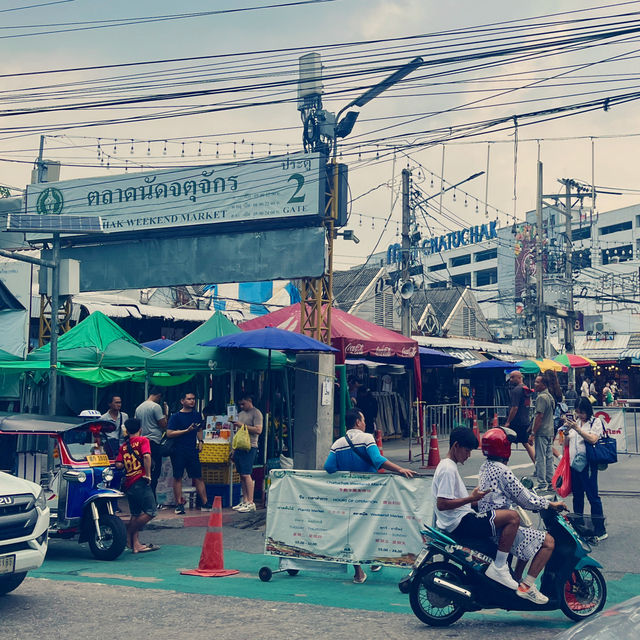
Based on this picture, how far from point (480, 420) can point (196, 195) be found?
1269cm

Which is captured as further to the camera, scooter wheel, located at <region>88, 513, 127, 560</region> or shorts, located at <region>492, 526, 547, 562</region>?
scooter wheel, located at <region>88, 513, 127, 560</region>

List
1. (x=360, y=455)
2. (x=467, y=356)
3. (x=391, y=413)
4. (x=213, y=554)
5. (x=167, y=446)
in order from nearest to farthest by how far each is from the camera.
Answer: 1. (x=360, y=455)
2. (x=213, y=554)
3. (x=167, y=446)
4. (x=391, y=413)
5. (x=467, y=356)

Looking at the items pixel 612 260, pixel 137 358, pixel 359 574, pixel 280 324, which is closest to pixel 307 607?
pixel 359 574

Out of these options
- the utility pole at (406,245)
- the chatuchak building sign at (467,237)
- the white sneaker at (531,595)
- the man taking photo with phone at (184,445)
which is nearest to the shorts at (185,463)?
the man taking photo with phone at (184,445)

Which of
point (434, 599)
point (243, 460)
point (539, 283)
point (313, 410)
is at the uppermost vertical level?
point (539, 283)

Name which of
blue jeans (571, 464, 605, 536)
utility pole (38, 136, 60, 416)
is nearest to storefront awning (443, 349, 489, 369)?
utility pole (38, 136, 60, 416)

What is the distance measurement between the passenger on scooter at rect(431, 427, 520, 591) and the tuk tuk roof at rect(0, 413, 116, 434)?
5045 millimetres

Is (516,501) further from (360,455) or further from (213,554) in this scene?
(213,554)

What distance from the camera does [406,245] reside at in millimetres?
24062

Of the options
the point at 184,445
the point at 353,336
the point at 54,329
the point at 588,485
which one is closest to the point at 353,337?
the point at 353,336

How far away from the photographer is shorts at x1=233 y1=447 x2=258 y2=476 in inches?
530

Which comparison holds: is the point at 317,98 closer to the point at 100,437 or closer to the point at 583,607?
the point at 100,437

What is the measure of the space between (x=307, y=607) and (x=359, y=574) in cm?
127

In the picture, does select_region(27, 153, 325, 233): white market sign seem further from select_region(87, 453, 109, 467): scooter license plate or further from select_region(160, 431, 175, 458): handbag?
select_region(87, 453, 109, 467): scooter license plate
